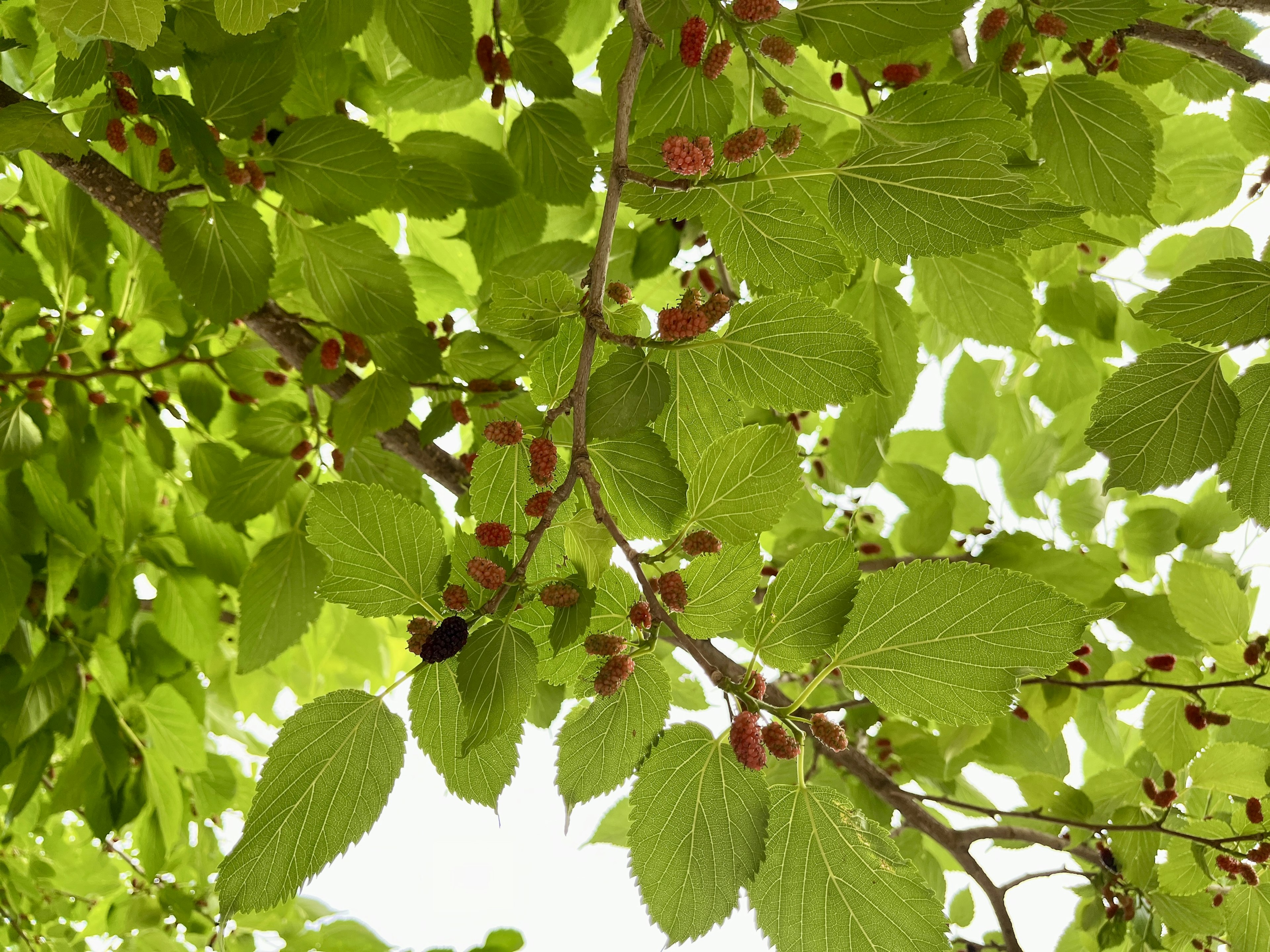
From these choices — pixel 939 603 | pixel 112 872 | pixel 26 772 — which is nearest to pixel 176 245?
pixel 939 603

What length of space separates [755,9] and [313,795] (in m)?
0.43

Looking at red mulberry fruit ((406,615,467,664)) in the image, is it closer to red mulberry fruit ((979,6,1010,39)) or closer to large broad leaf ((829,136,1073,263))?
large broad leaf ((829,136,1073,263))

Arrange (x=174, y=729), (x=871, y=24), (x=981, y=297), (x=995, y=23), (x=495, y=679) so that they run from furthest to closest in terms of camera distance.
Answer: (x=174, y=729) → (x=981, y=297) → (x=995, y=23) → (x=871, y=24) → (x=495, y=679)

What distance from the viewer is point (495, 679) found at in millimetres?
329

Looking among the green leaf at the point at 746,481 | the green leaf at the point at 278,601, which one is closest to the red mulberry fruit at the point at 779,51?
the green leaf at the point at 746,481

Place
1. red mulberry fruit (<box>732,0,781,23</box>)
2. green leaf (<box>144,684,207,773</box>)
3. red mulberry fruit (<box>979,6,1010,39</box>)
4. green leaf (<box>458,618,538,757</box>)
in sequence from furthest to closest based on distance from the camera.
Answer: green leaf (<box>144,684,207,773</box>) < red mulberry fruit (<box>979,6,1010,39</box>) < red mulberry fruit (<box>732,0,781,23</box>) < green leaf (<box>458,618,538,757</box>)

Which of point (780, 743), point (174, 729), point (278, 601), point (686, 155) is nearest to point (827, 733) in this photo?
point (780, 743)

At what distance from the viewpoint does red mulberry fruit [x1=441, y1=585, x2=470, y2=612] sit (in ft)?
1.19

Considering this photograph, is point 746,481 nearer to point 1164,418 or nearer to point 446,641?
point 446,641

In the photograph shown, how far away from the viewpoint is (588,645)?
1.16ft

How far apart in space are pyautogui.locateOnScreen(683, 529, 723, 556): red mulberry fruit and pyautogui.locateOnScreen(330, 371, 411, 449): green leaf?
0.33 metres

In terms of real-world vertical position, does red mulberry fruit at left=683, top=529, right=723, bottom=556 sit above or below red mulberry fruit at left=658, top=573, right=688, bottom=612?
above

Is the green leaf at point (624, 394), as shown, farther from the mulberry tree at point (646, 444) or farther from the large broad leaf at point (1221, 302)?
the large broad leaf at point (1221, 302)

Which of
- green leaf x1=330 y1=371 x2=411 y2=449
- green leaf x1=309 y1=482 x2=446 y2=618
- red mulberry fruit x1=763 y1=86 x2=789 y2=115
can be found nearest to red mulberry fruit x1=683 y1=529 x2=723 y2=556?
green leaf x1=309 y1=482 x2=446 y2=618
